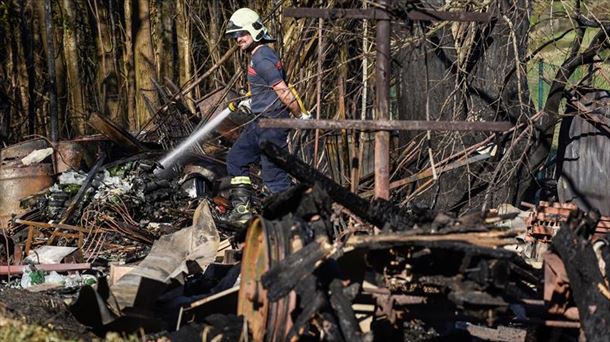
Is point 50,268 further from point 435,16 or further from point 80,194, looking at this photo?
point 435,16

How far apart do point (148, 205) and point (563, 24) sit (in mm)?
12696

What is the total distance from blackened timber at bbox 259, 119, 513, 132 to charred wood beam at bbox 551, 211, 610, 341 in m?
1.25

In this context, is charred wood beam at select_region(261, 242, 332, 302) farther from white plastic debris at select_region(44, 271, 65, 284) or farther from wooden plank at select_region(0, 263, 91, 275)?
wooden plank at select_region(0, 263, 91, 275)

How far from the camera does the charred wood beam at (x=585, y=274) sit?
17.1 feet

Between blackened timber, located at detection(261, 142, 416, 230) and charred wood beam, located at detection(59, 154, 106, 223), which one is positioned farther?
charred wood beam, located at detection(59, 154, 106, 223)

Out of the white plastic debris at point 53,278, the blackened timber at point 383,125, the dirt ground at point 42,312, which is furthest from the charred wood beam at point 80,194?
the blackened timber at point 383,125

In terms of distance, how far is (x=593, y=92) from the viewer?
10383 millimetres

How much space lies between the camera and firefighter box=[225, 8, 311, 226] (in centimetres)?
951

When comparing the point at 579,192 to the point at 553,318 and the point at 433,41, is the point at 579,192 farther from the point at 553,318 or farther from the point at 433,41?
the point at 553,318

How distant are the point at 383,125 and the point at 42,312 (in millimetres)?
2453

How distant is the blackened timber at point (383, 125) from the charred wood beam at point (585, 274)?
125 cm

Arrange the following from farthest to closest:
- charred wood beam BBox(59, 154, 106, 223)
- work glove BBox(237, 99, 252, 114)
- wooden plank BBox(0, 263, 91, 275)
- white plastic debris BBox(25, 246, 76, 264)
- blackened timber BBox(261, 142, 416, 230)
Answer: charred wood beam BBox(59, 154, 106, 223), work glove BBox(237, 99, 252, 114), white plastic debris BBox(25, 246, 76, 264), wooden plank BBox(0, 263, 91, 275), blackened timber BBox(261, 142, 416, 230)

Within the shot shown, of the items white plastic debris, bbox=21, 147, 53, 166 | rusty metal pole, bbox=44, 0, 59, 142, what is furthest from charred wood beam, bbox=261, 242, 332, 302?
rusty metal pole, bbox=44, 0, 59, 142

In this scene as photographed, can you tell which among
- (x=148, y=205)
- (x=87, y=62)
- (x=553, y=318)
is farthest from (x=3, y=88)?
(x=553, y=318)
